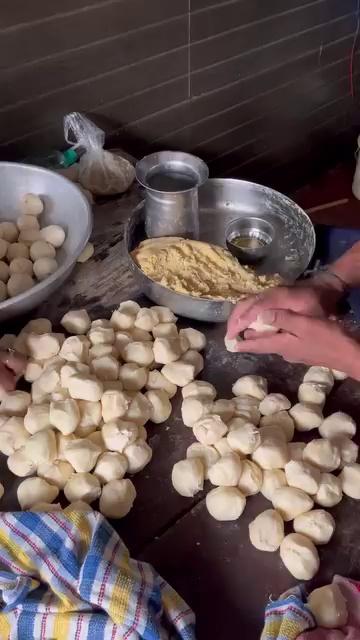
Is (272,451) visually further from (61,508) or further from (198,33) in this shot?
(198,33)

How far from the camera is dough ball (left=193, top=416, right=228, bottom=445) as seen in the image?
1.05 meters

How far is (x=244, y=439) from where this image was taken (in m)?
1.04

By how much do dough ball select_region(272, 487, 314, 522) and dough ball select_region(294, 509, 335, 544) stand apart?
0.01m

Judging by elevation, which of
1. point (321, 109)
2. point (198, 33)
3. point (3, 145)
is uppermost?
point (198, 33)

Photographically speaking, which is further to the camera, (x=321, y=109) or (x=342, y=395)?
(x=321, y=109)

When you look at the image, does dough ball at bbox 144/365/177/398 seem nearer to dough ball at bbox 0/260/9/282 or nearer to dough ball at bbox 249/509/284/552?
dough ball at bbox 249/509/284/552

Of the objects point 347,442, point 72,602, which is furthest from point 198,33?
point 72,602

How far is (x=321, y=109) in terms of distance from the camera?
2615 mm

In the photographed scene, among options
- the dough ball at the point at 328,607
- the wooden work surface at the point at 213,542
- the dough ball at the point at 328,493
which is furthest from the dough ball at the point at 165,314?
the dough ball at the point at 328,607

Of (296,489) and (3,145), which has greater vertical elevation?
(3,145)

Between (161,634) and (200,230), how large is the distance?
101cm

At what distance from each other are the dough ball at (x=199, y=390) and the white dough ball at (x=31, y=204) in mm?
558

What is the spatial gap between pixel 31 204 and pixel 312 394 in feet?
2.46

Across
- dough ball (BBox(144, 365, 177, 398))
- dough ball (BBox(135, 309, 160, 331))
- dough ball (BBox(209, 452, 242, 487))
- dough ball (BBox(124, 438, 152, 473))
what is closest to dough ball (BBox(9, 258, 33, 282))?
dough ball (BBox(135, 309, 160, 331))
